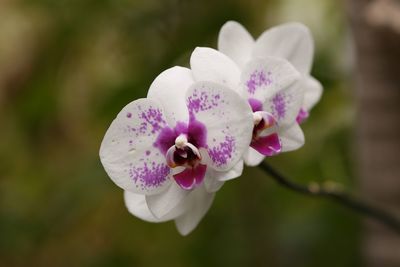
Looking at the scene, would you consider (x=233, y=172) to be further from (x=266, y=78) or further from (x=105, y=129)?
(x=105, y=129)

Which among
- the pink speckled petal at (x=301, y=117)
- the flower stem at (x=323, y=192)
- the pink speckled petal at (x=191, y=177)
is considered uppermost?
the pink speckled petal at (x=191, y=177)

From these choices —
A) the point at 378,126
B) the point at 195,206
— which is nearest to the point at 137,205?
the point at 195,206

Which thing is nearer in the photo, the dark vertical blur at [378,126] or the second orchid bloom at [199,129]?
the second orchid bloom at [199,129]

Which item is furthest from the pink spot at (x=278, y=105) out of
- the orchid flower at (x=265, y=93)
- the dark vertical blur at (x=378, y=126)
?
the dark vertical blur at (x=378, y=126)

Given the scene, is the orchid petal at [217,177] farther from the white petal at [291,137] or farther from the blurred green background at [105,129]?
the blurred green background at [105,129]

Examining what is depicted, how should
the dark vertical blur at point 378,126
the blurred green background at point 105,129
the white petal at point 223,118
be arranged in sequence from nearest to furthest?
the white petal at point 223,118, the dark vertical blur at point 378,126, the blurred green background at point 105,129

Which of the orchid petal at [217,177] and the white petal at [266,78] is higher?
the white petal at [266,78]

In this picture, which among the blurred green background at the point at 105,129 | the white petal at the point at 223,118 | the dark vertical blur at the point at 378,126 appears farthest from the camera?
the blurred green background at the point at 105,129

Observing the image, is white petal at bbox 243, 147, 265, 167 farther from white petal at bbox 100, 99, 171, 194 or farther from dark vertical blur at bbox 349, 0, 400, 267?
dark vertical blur at bbox 349, 0, 400, 267
